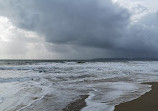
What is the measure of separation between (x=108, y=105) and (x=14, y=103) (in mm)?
4215

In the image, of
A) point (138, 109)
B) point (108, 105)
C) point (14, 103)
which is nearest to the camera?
point (138, 109)

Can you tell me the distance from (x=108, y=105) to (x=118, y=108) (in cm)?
62

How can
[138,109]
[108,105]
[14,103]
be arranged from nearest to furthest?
[138,109]
[108,105]
[14,103]

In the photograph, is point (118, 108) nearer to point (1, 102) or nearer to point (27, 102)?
point (27, 102)

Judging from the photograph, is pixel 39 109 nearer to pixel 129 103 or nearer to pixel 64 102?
pixel 64 102

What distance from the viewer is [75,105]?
7965 millimetres

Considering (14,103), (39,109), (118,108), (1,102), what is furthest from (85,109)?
(1,102)

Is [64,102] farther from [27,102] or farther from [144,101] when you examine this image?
[144,101]

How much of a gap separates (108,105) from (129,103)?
0.98m

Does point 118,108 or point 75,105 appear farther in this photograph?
point 75,105

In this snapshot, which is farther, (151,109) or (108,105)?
(108,105)

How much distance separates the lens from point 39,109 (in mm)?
7355

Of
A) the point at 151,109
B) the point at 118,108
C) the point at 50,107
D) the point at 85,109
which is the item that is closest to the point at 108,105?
the point at 118,108

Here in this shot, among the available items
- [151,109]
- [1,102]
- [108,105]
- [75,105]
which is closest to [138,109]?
[151,109]
